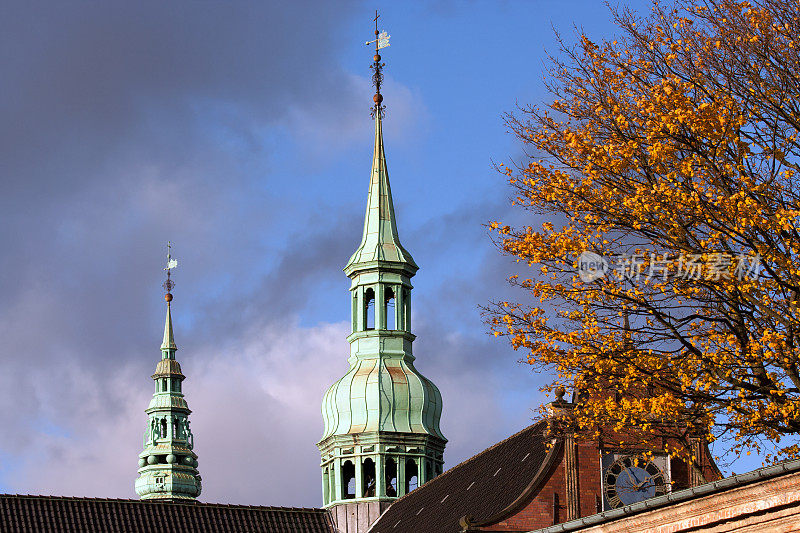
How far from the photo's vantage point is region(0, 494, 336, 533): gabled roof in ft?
211

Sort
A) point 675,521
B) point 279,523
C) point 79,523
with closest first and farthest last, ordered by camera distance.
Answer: point 675,521, point 79,523, point 279,523

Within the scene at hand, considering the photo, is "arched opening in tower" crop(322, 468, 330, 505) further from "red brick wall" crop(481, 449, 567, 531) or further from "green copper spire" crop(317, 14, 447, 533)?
"red brick wall" crop(481, 449, 567, 531)

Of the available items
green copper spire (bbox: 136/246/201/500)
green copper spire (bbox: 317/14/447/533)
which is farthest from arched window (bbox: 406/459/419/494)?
green copper spire (bbox: 136/246/201/500)

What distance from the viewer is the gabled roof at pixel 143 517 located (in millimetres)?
64250

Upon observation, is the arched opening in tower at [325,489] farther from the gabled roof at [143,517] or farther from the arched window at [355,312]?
the arched window at [355,312]

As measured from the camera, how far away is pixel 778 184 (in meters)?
31.0

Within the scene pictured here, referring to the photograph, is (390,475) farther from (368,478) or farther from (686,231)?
(686,231)

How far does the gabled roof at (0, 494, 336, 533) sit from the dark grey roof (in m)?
35.1

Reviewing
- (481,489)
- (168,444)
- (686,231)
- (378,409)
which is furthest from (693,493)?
(168,444)

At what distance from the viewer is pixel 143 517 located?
66.4 meters

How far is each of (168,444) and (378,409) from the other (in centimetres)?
5063

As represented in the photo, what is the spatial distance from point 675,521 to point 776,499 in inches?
124

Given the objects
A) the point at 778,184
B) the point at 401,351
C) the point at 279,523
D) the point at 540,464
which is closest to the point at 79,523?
the point at 279,523

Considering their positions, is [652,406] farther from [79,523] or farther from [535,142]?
[79,523]
